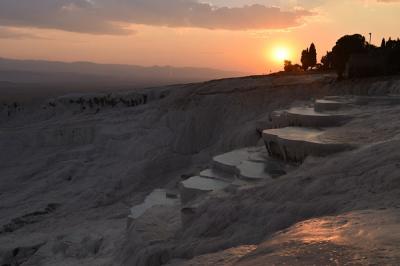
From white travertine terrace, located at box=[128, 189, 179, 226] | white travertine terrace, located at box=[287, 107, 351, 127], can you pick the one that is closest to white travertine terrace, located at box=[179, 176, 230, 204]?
white travertine terrace, located at box=[128, 189, 179, 226]

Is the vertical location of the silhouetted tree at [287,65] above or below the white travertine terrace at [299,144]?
above

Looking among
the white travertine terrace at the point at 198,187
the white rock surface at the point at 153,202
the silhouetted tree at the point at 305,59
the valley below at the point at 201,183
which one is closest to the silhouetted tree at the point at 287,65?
the silhouetted tree at the point at 305,59

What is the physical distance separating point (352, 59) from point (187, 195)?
1975 cm

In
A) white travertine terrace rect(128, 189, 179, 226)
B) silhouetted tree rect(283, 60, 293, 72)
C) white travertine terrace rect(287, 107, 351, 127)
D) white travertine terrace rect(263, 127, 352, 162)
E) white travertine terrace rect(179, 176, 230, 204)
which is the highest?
silhouetted tree rect(283, 60, 293, 72)

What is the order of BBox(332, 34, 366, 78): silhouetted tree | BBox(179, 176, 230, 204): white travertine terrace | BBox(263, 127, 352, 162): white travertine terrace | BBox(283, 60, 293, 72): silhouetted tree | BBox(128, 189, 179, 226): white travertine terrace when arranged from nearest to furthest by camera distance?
1. BBox(263, 127, 352, 162): white travertine terrace
2. BBox(179, 176, 230, 204): white travertine terrace
3. BBox(128, 189, 179, 226): white travertine terrace
4. BBox(332, 34, 366, 78): silhouetted tree
5. BBox(283, 60, 293, 72): silhouetted tree

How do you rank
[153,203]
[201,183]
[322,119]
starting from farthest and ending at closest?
[153,203] → [322,119] → [201,183]

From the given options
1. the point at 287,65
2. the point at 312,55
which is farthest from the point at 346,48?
the point at 287,65

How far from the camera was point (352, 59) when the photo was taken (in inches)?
1152

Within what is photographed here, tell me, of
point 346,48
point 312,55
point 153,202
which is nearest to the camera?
point 153,202

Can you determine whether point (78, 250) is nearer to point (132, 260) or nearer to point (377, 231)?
point (132, 260)

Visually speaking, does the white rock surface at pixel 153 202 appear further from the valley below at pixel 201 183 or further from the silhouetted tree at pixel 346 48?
the silhouetted tree at pixel 346 48

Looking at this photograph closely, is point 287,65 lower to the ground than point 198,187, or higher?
higher

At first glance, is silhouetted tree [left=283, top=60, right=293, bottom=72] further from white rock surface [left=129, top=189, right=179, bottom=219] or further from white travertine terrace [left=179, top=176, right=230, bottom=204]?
white travertine terrace [left=179, top=176, right=230, bottom=204]

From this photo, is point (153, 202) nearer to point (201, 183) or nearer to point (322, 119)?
point (201, 183)
